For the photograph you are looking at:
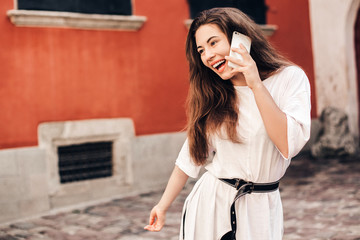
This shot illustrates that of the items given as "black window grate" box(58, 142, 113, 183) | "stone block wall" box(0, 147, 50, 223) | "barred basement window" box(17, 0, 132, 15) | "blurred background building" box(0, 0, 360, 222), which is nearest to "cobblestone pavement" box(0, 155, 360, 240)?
"stone block wall" box(0, 147, 50, 223)

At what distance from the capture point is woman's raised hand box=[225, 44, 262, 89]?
1.81 metres

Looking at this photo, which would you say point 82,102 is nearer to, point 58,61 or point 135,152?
point 58,61

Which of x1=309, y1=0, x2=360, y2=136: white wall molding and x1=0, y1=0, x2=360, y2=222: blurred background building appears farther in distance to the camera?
x1=309, y1=0, x2=360, y2=136: white wall molding

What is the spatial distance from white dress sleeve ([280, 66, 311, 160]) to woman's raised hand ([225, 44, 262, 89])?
0.62 feet

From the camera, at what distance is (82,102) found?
6.61 meters

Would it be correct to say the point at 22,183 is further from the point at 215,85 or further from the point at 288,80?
the point at 288,80

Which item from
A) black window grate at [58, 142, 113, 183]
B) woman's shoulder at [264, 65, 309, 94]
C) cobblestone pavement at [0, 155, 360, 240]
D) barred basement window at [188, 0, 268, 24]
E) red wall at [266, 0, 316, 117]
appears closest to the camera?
Result: woman's shoulder at [264, 65, 309, 94]

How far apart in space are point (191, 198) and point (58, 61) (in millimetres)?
4611

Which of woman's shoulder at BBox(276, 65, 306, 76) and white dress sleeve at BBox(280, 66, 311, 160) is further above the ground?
woman's shoulder at BBox(276, 65, 306, 76)

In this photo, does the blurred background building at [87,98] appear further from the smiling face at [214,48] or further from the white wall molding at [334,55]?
the smiling face at [214,48]

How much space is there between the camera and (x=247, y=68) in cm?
182

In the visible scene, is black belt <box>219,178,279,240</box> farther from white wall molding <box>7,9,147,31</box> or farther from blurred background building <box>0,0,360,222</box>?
white wall molding <box>7,9,147,31</box>

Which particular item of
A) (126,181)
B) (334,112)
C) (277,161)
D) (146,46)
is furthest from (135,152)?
(277,161)

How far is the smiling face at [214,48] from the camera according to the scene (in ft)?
6.66
